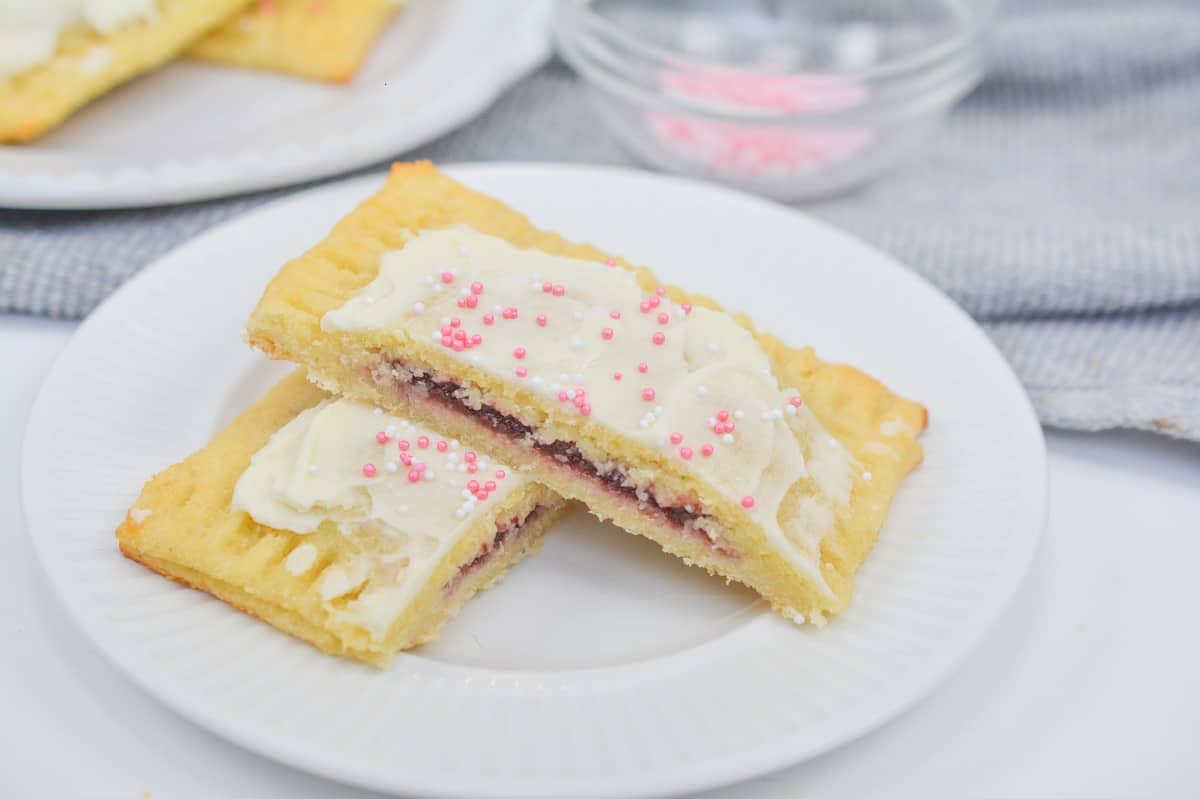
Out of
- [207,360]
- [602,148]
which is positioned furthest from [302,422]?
[602,148]

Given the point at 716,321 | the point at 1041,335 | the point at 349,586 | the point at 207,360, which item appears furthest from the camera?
the point at 1041,335

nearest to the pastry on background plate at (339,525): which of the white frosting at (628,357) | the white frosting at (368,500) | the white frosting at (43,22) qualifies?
the white frosting at (368,500)

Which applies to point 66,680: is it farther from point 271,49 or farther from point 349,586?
point 271,49

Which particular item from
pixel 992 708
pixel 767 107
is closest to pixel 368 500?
pixel 992 708

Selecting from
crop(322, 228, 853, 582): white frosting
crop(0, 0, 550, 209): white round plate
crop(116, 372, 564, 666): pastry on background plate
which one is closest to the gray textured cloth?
crop(0, 0, 550, 209): white round plate

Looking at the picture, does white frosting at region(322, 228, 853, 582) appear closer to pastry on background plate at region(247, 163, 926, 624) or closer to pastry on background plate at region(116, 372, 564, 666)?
pastry on background plate at region(247, 163, 926, 624)

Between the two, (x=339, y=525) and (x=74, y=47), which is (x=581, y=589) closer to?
(x=339, y=525)
